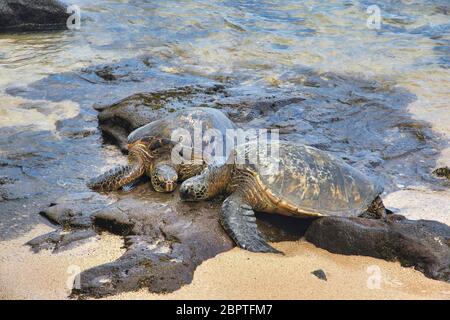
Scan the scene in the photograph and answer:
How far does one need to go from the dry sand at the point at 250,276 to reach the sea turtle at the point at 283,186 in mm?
381

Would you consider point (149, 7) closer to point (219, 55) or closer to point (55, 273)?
point (219, 55)

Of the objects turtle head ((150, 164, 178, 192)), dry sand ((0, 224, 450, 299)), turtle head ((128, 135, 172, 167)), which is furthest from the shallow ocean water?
turtle head ((150, 164, 178, 192))

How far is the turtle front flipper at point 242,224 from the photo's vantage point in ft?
12.6

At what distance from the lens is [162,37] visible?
11141 mm

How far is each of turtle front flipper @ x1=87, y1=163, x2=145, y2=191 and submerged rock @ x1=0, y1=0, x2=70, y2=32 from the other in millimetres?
8092

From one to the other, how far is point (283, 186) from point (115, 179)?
5.09 feet

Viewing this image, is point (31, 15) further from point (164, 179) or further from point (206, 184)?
point (206, 184)

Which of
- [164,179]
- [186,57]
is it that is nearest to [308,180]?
[164,179]

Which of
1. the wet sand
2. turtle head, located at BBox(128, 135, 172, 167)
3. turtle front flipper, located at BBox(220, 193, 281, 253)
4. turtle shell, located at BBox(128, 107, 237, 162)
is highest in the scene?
turtle shell, located at BBox(128, 107, 237, 162)

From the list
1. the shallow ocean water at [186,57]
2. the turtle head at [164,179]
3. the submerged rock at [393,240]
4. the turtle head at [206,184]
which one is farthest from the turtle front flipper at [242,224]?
the shallow ocean water at [186,57]

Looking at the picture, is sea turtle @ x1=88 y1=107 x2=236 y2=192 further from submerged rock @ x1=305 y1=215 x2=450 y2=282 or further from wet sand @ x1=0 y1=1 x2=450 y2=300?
submerged rock @ x1=305 y1=215 x2=450 y2=282

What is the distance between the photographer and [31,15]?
11852 millimetres

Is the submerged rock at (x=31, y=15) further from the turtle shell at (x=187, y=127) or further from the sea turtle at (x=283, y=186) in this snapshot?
the sea turtle at (x=283, y=186)

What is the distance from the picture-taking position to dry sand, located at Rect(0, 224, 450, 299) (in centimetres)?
332
